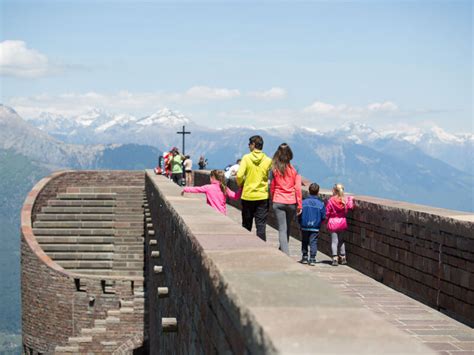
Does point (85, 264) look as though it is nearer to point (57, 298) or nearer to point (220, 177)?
point (57, 298)

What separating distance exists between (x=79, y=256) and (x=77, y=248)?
1.58ft

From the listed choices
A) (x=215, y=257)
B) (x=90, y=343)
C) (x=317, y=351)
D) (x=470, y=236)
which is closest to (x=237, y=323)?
(x=317, y=351)

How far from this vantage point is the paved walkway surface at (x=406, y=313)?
596cm

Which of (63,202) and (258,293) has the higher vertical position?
(258,293)

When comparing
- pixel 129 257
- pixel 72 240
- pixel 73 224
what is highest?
pixel 73 224

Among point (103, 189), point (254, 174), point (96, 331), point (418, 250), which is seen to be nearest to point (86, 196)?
point (103, 189)

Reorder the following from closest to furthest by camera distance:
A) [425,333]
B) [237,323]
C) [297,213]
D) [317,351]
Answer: [317,351], [237,323], [425,333], [297,213]

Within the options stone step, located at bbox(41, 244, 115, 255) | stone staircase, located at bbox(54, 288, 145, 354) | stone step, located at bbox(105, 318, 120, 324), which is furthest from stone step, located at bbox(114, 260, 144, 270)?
stone step, located at bbox(105, 318, 120, 324)

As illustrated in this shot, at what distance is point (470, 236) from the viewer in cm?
672

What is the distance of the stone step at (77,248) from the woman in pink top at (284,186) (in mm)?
16797

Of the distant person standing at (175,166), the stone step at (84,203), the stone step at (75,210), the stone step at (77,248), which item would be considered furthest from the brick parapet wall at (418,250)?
the stone step at (84,203)

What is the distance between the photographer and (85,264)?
82.4ft

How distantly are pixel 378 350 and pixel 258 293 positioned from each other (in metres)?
0.90

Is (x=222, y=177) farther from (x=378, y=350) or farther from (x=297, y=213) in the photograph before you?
(x=378, y=350)
